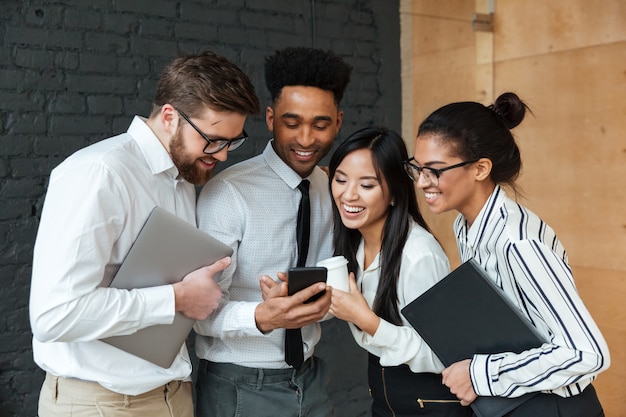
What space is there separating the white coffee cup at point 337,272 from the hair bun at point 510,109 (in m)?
0.53

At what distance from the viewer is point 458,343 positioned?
5.14ft

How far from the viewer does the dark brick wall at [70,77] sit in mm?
2234

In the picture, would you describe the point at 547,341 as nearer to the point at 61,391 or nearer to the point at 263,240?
the point at 263,240

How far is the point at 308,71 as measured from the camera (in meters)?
1.84

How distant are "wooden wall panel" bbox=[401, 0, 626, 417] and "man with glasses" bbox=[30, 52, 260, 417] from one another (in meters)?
1.81

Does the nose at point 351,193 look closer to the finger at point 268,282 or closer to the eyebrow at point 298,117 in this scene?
the eyebrow at point 298,117

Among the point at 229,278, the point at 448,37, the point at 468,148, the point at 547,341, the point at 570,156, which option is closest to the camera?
the point at 547,341

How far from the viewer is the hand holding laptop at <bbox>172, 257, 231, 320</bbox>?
1466 millimetres

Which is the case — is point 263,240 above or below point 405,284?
above

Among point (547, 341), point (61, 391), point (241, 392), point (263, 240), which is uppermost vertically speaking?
point (263, 240)

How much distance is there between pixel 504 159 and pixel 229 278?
748mm

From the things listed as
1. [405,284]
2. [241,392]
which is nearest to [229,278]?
[241,392]

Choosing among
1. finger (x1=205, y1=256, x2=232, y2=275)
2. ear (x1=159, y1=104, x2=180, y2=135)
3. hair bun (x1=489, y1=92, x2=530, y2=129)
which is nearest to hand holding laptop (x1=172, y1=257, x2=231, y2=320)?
finger (x1=205, y1=256, x2=232, y2=275)

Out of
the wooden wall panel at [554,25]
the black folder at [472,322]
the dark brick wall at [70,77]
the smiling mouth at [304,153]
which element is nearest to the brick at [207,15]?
the dark brick wall at [70,77]
